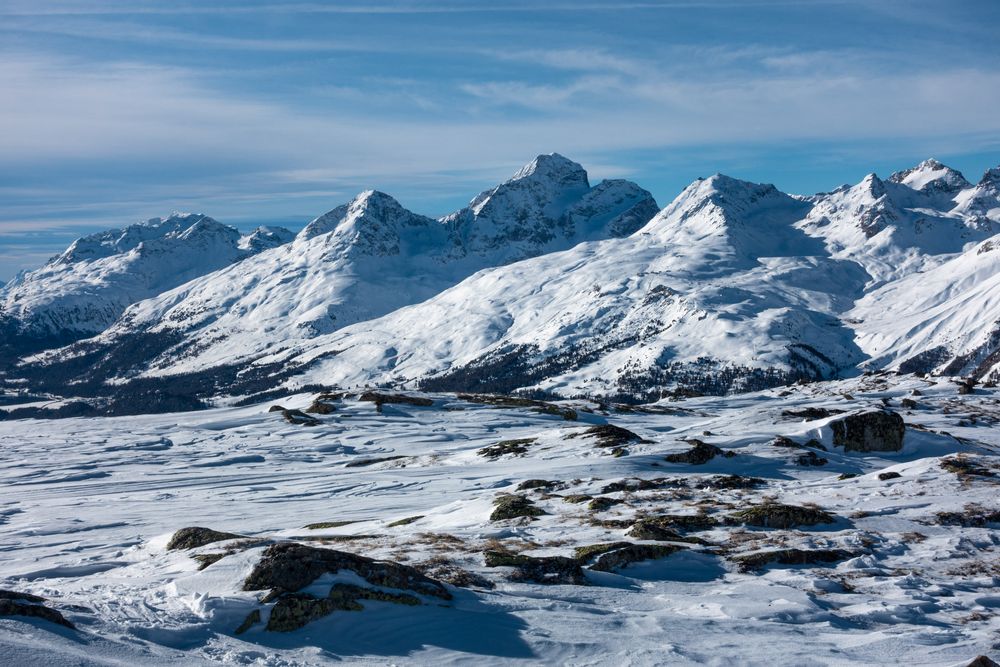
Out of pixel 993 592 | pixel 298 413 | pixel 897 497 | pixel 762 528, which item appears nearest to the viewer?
pixel 993 592

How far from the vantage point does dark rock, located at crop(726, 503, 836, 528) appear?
2973cm

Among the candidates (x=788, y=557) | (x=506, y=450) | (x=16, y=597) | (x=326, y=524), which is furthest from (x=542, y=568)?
(x=506, y=450)

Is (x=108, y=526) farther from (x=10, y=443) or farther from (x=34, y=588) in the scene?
(x=10, y=443)

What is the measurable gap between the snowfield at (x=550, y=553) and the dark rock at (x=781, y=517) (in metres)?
0.11

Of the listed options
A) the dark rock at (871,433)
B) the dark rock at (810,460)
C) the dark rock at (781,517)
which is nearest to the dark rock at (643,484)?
the dark rock at (781,517)

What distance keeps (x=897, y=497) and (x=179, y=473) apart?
53.1 m

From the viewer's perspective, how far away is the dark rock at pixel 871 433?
52156 mm

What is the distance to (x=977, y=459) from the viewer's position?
4322 cm

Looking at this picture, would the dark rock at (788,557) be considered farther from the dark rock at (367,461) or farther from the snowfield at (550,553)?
the dark rock at (367,461)

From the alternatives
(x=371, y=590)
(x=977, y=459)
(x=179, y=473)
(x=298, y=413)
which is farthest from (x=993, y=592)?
(x=298, y=413)

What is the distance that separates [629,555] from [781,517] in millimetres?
8789

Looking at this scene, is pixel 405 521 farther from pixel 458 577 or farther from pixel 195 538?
pixel 458 577

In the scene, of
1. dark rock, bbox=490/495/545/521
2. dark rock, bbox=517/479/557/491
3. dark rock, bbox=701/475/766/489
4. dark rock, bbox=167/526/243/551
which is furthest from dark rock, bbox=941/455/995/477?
dark rock, bbox=167/526/243/551

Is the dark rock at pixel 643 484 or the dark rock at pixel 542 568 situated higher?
the dark rock at pixel 542 568
